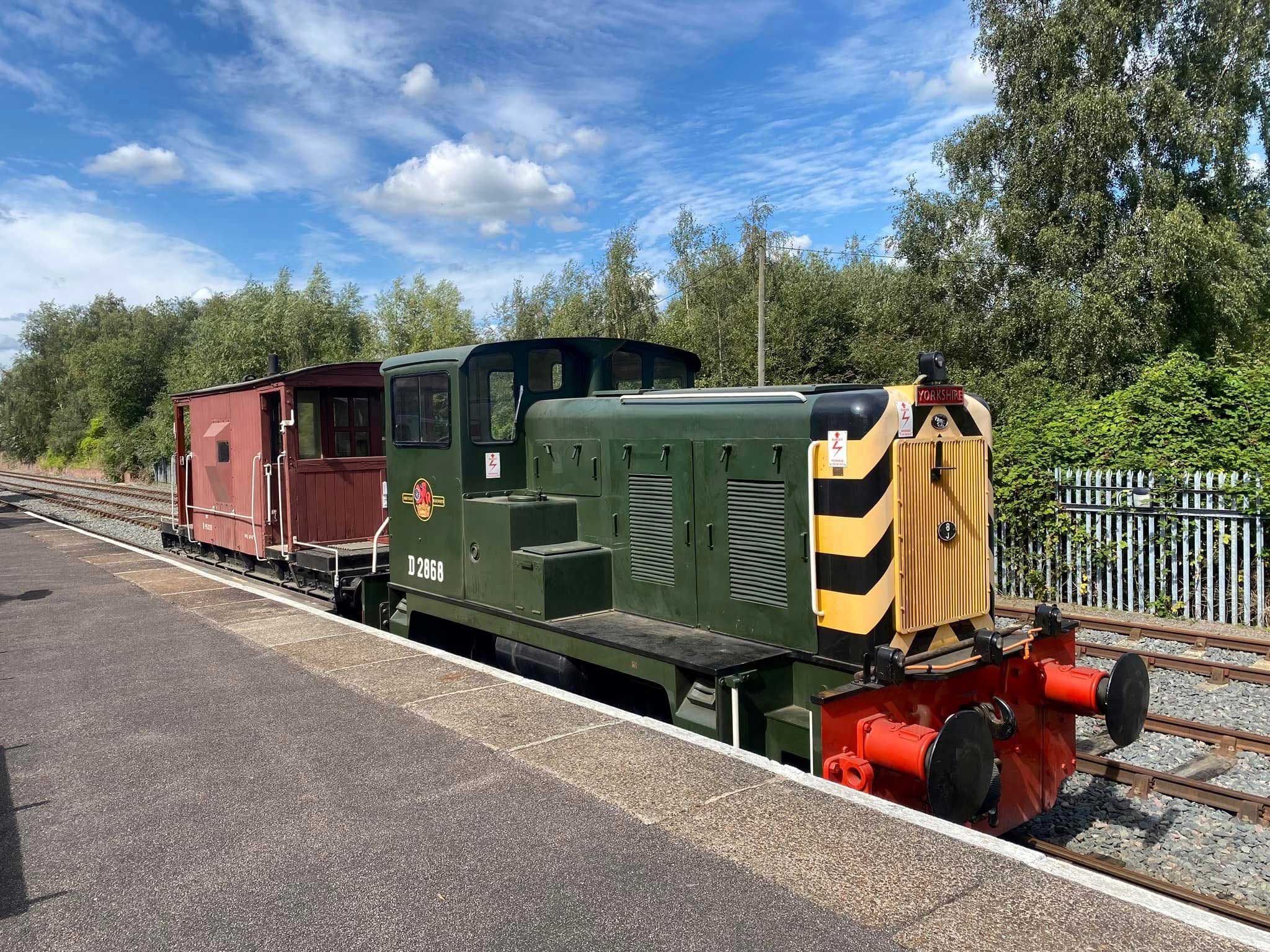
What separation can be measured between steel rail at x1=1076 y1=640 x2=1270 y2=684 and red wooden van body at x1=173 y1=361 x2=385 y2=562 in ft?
28.4

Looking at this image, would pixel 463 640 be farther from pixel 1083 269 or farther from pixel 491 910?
pixel 1083 269

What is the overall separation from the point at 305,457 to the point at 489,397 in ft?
17.8

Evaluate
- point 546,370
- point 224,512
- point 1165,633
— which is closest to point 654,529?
point 546,370

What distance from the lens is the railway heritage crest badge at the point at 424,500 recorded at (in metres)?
7.26

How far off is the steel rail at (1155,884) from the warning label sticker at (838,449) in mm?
2177

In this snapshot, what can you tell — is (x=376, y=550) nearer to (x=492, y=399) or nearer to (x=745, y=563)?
(x=492, y=399)

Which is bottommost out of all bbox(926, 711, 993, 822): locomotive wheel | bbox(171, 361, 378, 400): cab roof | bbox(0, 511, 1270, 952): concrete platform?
bbox(0, 511, 1270, 952): concrete platform

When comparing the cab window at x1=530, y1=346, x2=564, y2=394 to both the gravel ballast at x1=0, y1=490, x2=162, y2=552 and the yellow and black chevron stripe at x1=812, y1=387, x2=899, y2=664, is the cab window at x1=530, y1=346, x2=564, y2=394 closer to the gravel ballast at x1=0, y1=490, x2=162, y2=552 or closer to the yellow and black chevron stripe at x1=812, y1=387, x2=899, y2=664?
the yellow and black chevron stripe at x1=812, y1=387, x2=899, y2=664

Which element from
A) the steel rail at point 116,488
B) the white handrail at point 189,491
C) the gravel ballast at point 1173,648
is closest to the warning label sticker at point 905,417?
the gravel ballast at point 1173,648

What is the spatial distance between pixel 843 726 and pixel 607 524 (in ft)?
8.26

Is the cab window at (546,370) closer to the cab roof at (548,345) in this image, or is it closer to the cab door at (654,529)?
the cab roof at (548,345)

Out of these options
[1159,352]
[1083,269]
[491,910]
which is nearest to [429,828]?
[491,910]

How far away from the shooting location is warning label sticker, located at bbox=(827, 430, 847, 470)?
4746mm

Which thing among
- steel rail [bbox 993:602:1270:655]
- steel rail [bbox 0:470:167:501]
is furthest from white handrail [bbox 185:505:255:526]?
steel rail [bbox 0:470:167:501]
